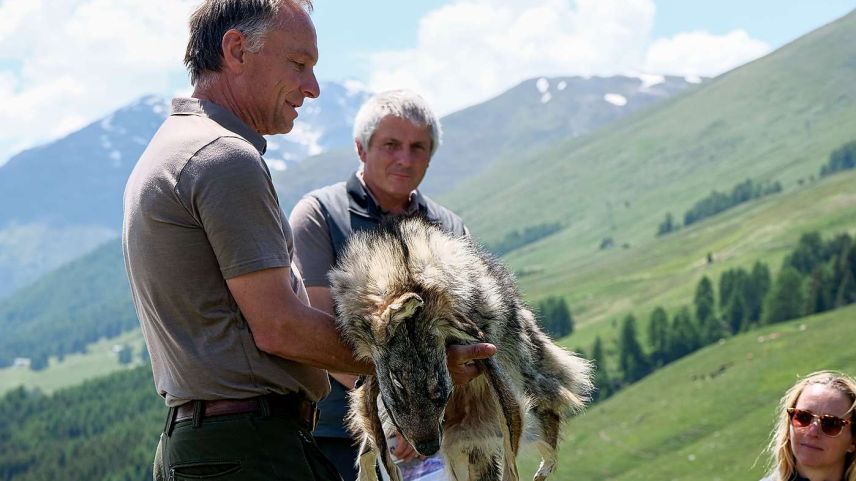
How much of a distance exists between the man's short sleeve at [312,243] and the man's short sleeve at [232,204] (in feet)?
7.34

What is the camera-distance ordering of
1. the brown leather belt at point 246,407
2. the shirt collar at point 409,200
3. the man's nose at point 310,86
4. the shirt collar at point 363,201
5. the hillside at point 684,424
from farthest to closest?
the hillside at point 684,424
the shirt collar at point 409,200
the shirt collar at point 363,201
the man's nose at point 310,86
the brown leather belt at point 246,407

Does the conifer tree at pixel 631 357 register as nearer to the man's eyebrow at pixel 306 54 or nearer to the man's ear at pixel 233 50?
the man's eyebrow at pixel 306 54

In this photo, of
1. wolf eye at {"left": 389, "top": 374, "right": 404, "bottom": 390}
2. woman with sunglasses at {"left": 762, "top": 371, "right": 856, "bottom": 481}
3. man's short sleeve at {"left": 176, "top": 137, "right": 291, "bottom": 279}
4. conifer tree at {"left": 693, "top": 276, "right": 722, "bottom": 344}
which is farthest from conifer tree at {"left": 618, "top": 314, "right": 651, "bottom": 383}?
man's short sleeve at {"left": 176, "top": 137, "right": 291, "bottom": 279}

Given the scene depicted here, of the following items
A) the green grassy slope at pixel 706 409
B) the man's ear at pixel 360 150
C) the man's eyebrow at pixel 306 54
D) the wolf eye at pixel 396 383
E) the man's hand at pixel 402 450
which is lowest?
the green grassy slope at pixel 706 409

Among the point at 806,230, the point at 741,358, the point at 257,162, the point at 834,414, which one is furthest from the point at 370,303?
the point at 806,230

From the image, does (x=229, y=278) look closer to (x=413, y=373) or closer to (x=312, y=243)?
(x=413, y=373)

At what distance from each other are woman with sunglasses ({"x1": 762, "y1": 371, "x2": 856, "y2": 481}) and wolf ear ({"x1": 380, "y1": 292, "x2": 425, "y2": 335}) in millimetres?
4726

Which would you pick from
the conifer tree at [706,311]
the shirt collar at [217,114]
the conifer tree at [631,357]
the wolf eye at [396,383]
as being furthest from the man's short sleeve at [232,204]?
the conifer tree at [706,311]

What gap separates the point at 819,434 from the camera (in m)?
8.31

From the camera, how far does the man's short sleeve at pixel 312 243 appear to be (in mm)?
7594

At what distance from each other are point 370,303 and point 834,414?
195 inches

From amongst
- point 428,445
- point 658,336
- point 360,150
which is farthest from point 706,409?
point 428,445

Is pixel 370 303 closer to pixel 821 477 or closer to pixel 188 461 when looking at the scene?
pixel 188 461

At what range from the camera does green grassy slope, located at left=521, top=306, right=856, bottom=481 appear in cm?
10650
